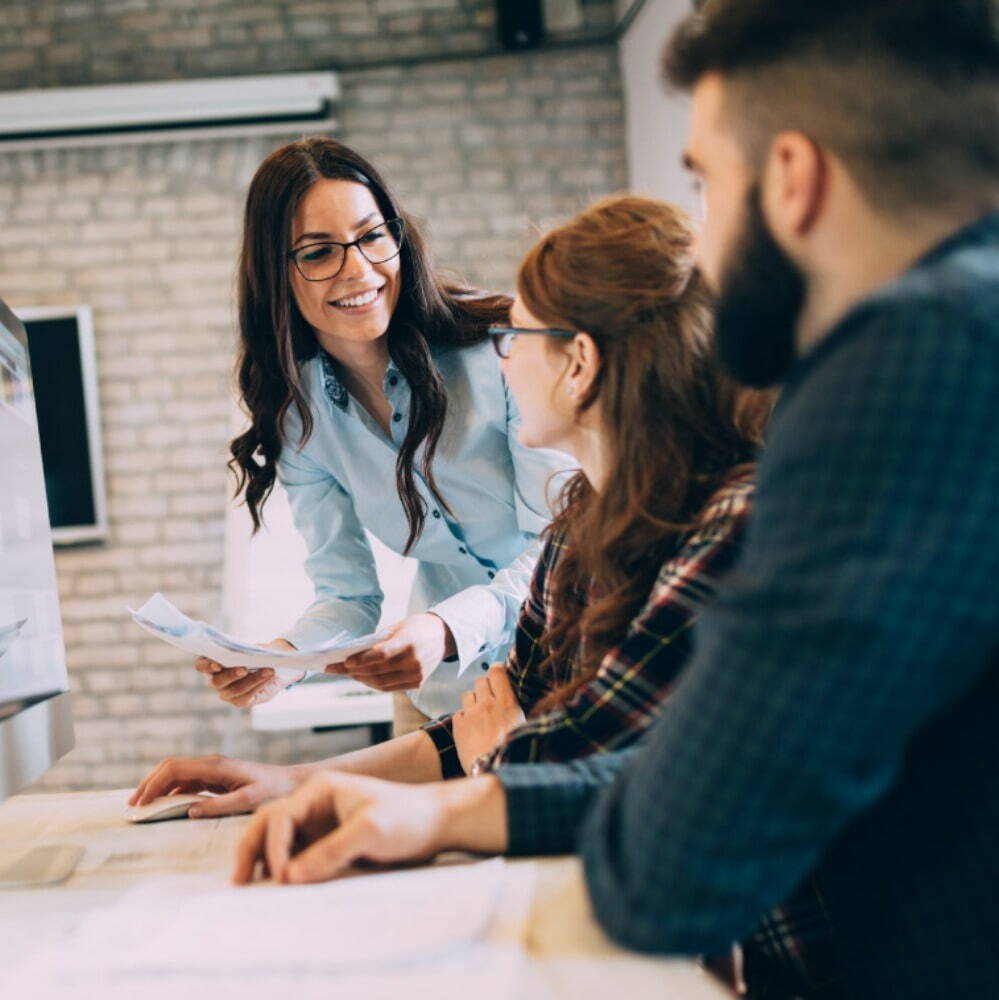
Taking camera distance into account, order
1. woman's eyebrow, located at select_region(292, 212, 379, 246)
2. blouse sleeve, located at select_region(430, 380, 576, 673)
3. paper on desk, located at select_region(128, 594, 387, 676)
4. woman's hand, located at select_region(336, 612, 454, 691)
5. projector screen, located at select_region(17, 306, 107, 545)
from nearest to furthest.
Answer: paper on desk, located at select_region(128, 594, 387, 676), woman's hand, located at select_region(336, 612, 454, 691), blouse sleeve, located at select_region(430, 380, 576, 673), woman's eyebrow, located at select_region(292, 212, 379, 246), projector screen, located at select_region(17, 306, 107, 545)

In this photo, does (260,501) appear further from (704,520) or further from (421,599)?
(704,520)

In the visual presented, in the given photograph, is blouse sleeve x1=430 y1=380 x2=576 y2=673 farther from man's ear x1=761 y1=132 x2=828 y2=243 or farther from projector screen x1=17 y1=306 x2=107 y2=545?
projector screen x1=17 y1=306 x2=107 y2=545

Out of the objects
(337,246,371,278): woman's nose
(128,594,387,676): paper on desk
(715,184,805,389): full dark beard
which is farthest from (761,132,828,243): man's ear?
(337,246,371,278): woman's nose

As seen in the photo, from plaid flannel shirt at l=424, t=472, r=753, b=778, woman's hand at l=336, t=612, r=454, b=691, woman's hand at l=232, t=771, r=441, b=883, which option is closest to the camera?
woman's hand at l=232, t=771, r=441, b=883

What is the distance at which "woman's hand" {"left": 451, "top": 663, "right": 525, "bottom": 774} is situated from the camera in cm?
130

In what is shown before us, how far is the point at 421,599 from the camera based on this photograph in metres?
2.13

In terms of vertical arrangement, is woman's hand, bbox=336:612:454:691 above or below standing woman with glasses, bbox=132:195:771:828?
below

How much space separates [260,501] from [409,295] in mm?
505

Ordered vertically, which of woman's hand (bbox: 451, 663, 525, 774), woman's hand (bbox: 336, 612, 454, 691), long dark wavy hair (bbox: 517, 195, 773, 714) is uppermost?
long dark wavy hair (bbox: 517, 195, 773, 714)

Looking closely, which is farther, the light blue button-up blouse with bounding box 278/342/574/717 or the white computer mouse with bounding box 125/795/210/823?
the light blue button-up blouse with bounding box 278/342/574/717

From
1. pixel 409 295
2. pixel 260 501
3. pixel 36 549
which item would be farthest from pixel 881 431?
pixel 260 501

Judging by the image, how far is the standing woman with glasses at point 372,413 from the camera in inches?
68.4

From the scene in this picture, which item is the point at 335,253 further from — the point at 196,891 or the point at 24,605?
the point at 196,891

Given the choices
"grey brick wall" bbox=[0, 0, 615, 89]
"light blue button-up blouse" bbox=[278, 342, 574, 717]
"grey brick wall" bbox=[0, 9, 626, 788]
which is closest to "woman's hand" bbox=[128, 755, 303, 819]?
"light blue button-up blouse" bbox=[278, 342, 574, 717]
